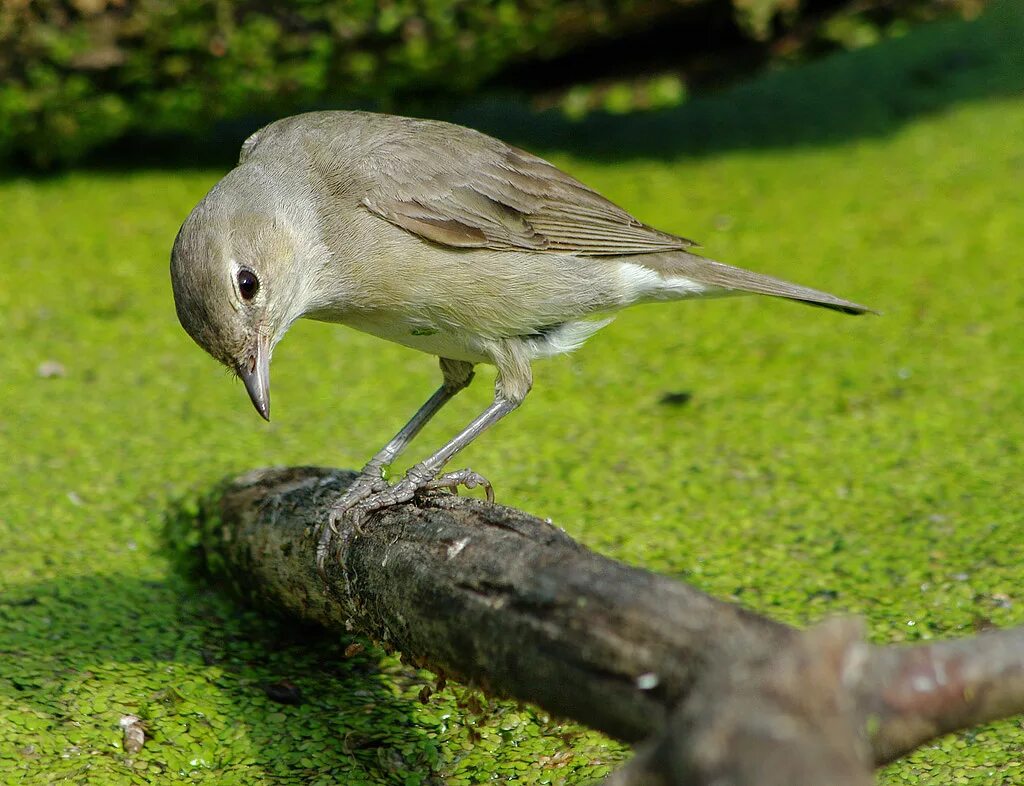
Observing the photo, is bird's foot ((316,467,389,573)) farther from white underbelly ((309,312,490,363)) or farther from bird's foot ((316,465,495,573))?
white underbelly ((309,312,490,363))

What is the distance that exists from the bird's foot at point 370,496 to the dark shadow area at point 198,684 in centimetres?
35

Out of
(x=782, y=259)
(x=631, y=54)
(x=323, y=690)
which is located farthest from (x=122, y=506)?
(x=631, y=54)

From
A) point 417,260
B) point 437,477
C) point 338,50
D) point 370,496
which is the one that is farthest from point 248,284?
point 338,50

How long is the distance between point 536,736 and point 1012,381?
284 centimetres

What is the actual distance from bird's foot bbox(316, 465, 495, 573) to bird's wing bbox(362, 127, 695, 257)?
2.40 ft

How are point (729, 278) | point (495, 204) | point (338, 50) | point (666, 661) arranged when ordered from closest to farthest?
point (666, 661) → point (495, 204) → point (729, 278) → point (338, 50)

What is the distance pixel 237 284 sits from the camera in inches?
123

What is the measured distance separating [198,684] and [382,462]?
0.82 m

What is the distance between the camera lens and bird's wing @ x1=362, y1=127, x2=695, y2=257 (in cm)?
357

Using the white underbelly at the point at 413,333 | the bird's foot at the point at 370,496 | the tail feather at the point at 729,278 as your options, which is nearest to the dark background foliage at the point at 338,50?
the tail feather at the point at 729,278

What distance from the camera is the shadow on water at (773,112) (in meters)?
7.60

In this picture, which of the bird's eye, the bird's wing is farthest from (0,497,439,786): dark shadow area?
the bird's wing

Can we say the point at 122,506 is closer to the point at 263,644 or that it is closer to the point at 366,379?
the point at 263,644

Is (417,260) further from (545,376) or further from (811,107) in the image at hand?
(811,107)
